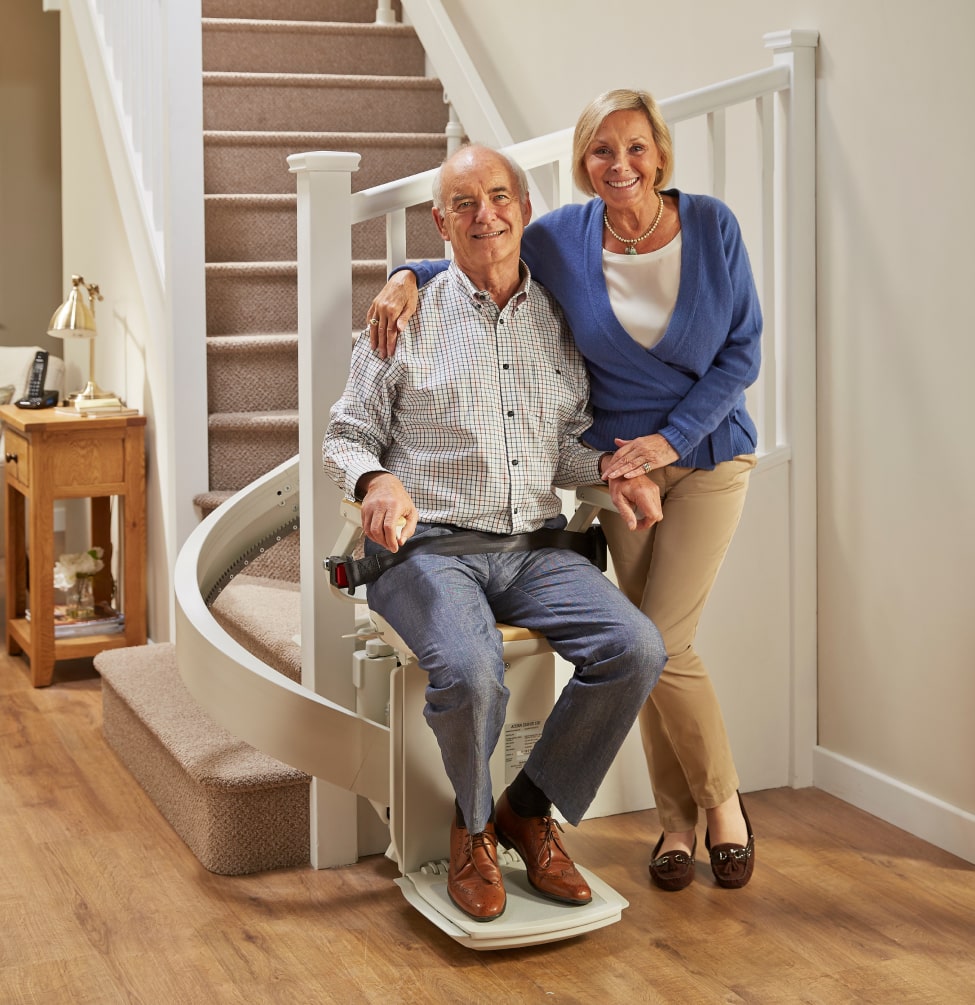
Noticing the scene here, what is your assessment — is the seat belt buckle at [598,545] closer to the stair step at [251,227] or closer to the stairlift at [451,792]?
the stairlift at [451,792]

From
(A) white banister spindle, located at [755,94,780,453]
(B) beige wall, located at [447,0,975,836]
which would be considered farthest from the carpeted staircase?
(B) beige wall, located at [447,0,975,836]

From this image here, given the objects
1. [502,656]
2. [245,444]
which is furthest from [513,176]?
[245,444]

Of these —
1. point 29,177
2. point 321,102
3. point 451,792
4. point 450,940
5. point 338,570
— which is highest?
point 29,177

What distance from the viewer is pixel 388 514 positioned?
2143 mm

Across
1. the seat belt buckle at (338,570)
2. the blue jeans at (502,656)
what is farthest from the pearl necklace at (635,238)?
the seat belt buckle at (338,570)

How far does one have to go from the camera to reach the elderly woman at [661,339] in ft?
7.61

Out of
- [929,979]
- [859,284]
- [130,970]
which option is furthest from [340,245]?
[929,979]

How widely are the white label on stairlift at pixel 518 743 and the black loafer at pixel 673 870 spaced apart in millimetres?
341

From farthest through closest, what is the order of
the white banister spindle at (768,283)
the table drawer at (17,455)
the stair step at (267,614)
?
1. the table drawer at (17,455)
2. the stair step at (267,614)
3. the white banister spindle at (768,283)

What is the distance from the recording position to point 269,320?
405 centimetres

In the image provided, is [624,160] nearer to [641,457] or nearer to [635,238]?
[635,238]

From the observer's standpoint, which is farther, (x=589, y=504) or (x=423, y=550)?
(x=589, y=504)

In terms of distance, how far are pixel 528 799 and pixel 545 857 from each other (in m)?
0.10

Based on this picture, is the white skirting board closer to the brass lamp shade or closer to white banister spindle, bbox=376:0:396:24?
the brass lamp shade
